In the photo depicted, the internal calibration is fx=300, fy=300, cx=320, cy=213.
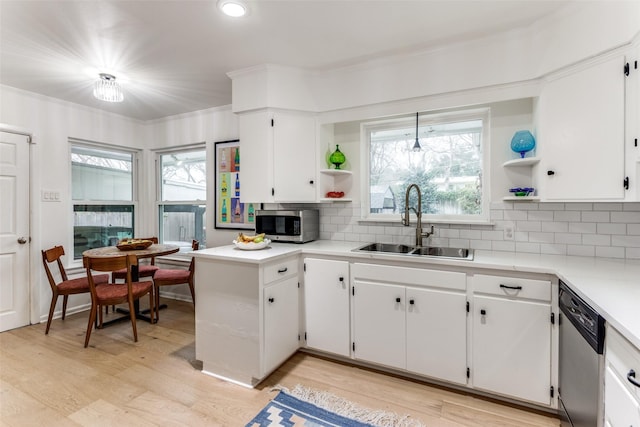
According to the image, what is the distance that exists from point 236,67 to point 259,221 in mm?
1411

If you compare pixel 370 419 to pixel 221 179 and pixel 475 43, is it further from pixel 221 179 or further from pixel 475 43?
pixel 221 179

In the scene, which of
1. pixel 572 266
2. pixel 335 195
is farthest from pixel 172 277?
pixel 572 266

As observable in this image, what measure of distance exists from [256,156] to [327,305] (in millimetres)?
1450

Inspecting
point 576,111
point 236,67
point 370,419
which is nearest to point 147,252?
point 236,67

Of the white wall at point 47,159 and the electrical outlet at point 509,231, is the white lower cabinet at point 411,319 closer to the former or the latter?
the electrical outlet at point 509,231

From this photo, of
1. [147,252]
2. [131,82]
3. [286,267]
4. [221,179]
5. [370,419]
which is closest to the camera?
[370,419]

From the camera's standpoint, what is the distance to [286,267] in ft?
7.68

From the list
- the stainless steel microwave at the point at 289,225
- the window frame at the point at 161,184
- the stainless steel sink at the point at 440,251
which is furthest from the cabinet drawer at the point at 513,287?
the window frame at the point at 161,184

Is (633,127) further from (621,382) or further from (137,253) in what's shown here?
(137,253)

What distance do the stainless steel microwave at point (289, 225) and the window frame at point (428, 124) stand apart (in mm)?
489

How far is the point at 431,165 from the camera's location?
Answer: 2.69 meters

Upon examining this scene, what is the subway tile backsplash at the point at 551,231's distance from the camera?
2006mm

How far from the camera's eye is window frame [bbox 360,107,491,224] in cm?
243

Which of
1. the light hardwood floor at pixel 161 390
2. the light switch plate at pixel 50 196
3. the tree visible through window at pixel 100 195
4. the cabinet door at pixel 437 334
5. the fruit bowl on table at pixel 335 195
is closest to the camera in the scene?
the light hardwood floor at pixel 161 390
